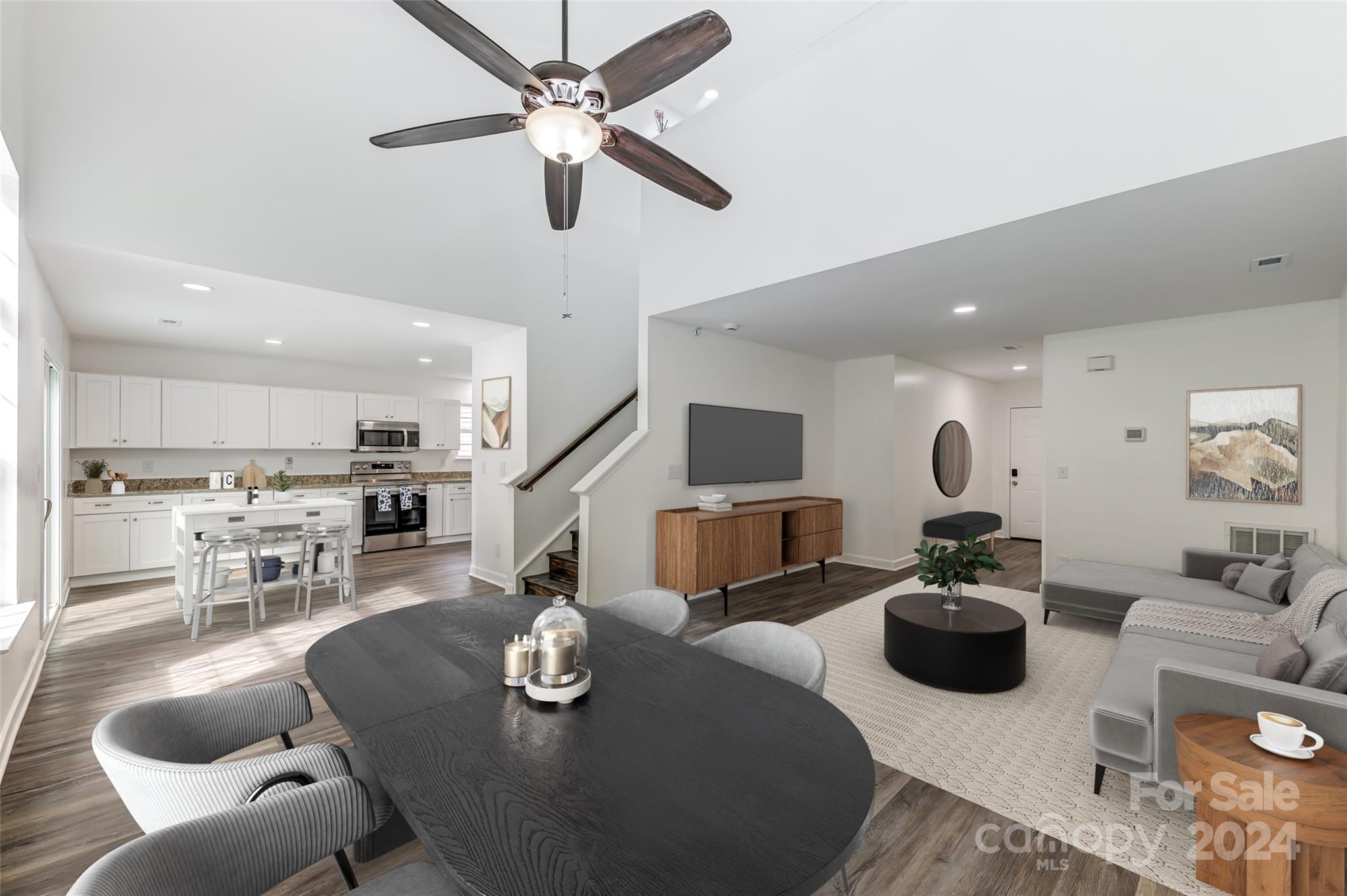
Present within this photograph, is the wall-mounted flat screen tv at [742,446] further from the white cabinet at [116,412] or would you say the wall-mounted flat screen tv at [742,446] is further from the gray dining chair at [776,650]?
the white cabinet at [116,412]

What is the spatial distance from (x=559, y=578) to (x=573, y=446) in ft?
4.57

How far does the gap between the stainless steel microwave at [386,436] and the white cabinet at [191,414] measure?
147 centimetres

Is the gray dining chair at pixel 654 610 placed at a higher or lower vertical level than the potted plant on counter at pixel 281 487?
lower

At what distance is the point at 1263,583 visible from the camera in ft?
11.1

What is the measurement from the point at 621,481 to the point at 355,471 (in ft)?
16.0

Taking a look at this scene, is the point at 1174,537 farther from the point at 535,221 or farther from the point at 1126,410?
the point at 535,221

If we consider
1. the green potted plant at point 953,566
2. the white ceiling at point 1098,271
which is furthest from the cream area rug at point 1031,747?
the white ceiling at point 1098,271

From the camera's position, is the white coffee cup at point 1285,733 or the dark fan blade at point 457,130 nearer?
the white coffee cup at point 1285,733

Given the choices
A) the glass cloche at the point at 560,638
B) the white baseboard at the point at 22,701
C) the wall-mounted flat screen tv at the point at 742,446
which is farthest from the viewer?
the wall-mounted flat screen tv at the point at 742,446

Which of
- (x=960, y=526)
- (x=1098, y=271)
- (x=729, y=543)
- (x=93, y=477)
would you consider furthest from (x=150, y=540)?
(x=960, y=526)

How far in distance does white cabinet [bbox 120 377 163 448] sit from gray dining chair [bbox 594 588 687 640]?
620cm

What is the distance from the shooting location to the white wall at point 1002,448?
841 centimetres

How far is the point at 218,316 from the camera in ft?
16.1

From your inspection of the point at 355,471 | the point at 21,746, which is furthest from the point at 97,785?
the point at 355,471
